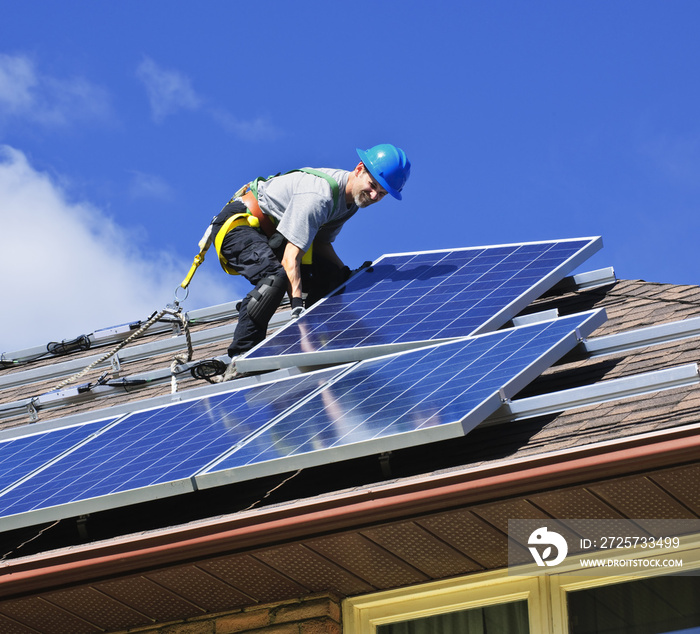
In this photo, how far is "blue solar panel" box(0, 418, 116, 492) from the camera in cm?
833

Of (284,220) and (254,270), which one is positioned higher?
Result: (284,220)

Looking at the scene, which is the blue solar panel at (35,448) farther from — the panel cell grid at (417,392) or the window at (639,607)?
the window at (639,607)

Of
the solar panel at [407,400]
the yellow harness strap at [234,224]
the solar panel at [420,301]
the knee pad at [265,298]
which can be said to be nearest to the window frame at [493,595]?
the solar panel at [407,400]

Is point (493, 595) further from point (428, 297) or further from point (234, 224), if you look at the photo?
point (234, 224)

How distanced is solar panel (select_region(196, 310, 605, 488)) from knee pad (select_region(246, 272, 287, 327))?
1.51 meters

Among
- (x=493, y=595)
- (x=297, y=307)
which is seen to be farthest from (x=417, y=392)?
(x=297, y=307)

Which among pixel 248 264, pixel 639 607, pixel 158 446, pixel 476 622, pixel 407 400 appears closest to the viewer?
pixel 639 607

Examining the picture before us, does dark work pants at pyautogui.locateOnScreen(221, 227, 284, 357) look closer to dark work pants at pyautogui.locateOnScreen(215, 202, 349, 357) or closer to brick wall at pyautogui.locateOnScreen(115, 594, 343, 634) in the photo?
dark work pants at pyautogui.locateOnScreen(215, 202, 349, 357)

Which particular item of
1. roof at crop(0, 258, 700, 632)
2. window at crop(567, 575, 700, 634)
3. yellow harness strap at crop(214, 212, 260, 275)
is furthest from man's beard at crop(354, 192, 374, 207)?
window at crop(567, 575, 700, 634)

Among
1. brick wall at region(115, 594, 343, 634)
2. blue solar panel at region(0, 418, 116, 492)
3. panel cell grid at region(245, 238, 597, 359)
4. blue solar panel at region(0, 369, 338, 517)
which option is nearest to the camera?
brick wall at region(115, 594, 343, 634)

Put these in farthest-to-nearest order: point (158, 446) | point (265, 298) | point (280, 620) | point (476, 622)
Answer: point (265, 298) → point (158, 446) → point (280, 620) → point (476, 622)

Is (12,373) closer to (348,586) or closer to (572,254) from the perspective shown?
(572,254)

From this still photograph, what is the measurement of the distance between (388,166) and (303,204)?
81 cm

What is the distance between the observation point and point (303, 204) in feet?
32.0
